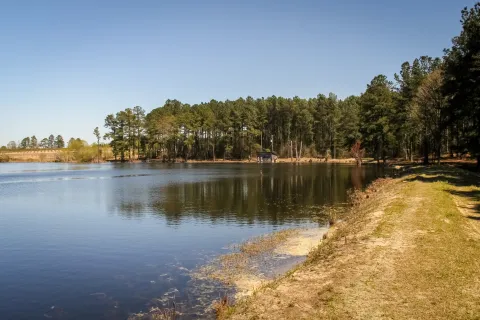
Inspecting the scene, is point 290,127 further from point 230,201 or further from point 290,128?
point 230,201

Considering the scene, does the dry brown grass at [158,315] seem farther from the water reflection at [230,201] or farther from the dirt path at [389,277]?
the water reflection at [230,201]

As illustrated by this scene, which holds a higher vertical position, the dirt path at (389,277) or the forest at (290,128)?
the forest at (290,128)

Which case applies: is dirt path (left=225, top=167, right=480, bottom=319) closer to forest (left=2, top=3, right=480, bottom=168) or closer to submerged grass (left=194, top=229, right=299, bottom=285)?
submerged grass (left=194, top=229, right=299, bottom=285)

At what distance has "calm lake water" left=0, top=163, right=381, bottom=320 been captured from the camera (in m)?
17.4

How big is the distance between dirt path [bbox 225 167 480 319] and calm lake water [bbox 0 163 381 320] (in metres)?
4.45

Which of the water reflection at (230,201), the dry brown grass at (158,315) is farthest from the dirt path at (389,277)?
the water reflection at (230,201)

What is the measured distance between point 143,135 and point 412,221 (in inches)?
6519

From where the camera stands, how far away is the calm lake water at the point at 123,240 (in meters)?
17.4

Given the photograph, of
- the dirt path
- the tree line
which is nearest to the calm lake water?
the dirt path

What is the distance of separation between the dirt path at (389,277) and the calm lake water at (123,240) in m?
4.45

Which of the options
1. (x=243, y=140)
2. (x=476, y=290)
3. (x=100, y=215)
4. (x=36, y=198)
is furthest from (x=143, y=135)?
(x=476, y=290)

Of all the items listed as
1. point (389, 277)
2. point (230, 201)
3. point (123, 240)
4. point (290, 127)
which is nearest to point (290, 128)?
point (290, 127)

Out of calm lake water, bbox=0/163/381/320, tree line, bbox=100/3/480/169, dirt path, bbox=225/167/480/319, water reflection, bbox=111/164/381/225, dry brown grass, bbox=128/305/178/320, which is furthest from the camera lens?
tree line, bbox=100/3/480/169

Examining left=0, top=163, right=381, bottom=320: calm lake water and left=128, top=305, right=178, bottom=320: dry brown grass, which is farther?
left=0, top=163, right=381, bottom=320: calm lake water
